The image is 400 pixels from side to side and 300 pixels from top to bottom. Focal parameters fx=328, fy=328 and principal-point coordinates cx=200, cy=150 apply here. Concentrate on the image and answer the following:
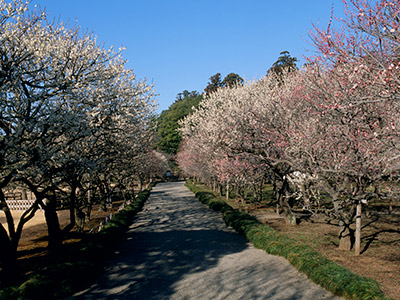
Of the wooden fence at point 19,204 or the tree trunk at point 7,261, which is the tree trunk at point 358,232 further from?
the wooden fence at point 19,204

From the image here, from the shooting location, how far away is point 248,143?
55.5ft

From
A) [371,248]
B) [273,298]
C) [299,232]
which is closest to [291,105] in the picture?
[299,232]

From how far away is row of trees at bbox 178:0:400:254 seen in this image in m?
7.46

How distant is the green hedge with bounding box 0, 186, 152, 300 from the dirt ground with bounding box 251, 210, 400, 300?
26.3 ft

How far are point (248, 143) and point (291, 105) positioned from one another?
9.94 ft

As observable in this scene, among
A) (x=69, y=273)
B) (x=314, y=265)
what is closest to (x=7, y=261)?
(x=69, y=273)

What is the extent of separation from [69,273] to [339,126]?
991 centimetres

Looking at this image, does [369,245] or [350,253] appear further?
[369,245]

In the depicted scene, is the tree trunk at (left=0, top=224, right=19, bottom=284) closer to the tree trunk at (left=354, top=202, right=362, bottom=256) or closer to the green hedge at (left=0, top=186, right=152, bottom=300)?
the green hedge at (left=0, top=186, right=152, bottom=300)

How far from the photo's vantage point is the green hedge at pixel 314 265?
754cm

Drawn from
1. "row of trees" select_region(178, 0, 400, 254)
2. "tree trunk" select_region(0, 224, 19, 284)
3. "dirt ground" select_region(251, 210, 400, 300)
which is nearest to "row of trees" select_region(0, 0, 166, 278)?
"tree trunk" select_region(0, 224, 19, 284)

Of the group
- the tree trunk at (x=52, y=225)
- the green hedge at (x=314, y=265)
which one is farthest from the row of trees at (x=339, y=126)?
the tree trunk at (x=52, y=225)

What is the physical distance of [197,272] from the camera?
10633 mm

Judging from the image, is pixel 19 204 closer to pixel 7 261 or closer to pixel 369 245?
pixel 7 261
